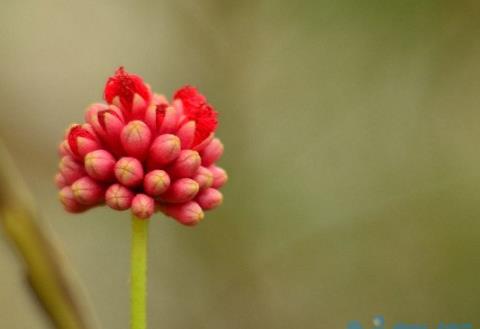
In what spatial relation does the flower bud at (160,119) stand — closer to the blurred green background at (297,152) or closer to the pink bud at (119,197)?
the pink bud at (119,197)

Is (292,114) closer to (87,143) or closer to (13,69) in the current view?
(13,69)

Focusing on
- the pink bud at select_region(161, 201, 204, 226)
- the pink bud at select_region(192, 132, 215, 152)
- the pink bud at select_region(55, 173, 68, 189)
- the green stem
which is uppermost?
the pink bud at select_region(192, 132, 215, 152)

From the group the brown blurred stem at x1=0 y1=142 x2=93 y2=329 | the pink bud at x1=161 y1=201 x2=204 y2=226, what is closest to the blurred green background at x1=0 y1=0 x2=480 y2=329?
the brown blurred stem at x1=0 y1=142 x2=93 y2=329

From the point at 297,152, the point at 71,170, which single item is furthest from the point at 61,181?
the point at 297,152

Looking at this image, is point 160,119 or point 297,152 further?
point 297,152

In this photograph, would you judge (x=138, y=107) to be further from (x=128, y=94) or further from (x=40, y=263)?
(x=40, y=263)

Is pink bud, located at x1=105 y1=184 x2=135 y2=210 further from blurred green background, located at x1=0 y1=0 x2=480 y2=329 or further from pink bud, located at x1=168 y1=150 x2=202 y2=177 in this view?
blurred green background, located at x1=0 y1=0 x2=480 y2=329
